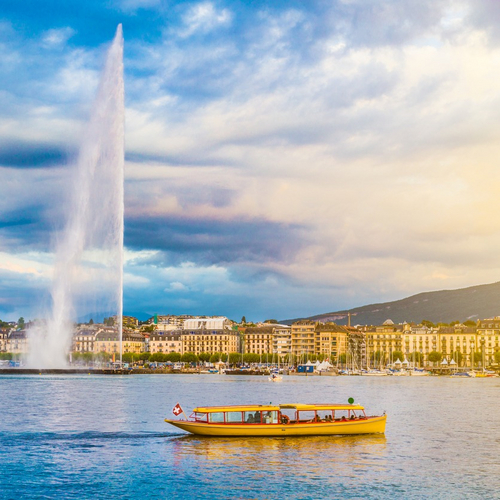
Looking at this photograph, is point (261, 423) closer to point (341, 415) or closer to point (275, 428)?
point (275, 428)

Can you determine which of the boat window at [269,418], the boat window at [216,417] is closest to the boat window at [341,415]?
the boat window at [269,418]

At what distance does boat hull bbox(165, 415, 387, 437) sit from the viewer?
150ft

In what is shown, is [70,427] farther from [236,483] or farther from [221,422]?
[236,483]

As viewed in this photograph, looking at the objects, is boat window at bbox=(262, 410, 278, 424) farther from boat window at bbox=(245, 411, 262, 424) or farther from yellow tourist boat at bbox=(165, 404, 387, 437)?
boat window at bbox=(245, 411, 262, 424)

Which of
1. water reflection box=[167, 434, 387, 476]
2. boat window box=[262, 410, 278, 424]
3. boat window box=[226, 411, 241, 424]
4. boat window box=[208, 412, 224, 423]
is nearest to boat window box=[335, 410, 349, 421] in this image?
water reflection box=[167, 434, 387, 476]

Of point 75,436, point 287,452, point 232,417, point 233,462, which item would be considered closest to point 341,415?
point 232,417

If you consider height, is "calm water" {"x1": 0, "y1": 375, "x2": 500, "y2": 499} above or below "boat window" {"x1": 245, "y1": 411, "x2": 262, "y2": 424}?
below

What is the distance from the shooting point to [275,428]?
151ft

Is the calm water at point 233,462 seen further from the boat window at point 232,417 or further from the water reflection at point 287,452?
the boat window at point 232,417

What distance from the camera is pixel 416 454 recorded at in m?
43.4

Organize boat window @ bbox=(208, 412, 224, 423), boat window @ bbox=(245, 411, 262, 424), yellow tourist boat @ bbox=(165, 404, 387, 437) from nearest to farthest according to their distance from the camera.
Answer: yellow tourist boat @ bbox=(165, 404, 387, 437), boat window @ bbox=(245, 411, 262, 424), boat window @ bbox=(208, 412, 224, 423)

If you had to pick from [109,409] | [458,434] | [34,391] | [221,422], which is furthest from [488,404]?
[34,391]

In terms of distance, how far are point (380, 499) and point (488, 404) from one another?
56.5m

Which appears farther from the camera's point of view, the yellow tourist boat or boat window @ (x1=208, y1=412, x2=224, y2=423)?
boat window @ (x1=208, y1=412, x2=224, y2=423)
